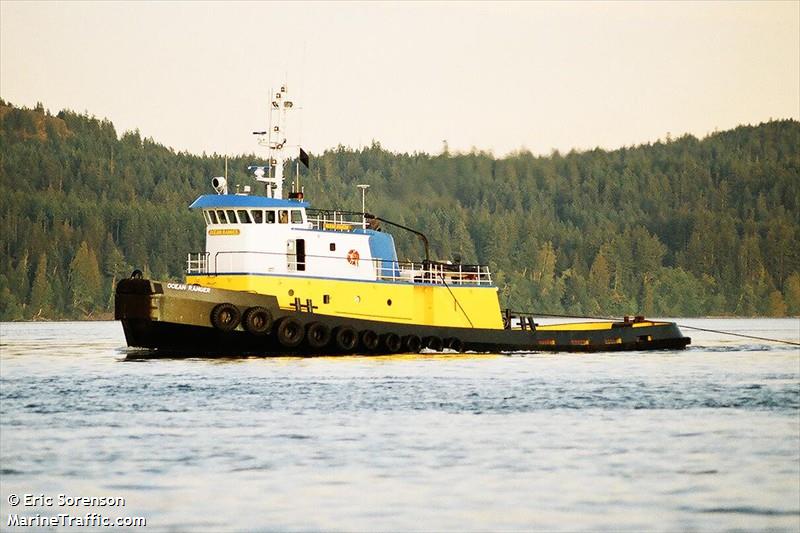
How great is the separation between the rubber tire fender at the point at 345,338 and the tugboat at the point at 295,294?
0.10ft

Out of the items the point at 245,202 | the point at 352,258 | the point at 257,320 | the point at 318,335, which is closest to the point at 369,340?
the point at 318,335

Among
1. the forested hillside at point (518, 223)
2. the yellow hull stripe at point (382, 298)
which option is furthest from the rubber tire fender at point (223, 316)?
the forested hillside at point (518, 223)

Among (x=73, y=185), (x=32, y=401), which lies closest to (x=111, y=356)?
(x=32, y=401)

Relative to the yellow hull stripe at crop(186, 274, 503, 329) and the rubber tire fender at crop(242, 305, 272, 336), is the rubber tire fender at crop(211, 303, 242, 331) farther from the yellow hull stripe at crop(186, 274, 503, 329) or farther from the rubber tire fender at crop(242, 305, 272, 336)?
the yellow hull stripe at crop(186, 274, 503, 329)

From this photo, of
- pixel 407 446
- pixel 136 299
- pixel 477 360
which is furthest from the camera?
pixel 477 360

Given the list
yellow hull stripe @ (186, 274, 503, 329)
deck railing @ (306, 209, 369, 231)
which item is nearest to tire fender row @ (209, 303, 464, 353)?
yellow hull stripe @ (186, 274, 503, 329)

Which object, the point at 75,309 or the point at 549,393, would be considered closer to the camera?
the point at 549,393

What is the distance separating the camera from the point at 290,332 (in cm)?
3962

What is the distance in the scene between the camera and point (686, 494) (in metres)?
19.9

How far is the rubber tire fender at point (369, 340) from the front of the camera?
41219mm

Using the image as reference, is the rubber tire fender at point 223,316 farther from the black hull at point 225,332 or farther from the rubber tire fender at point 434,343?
the rubber tire fender at point 434,343

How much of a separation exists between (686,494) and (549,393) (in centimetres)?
1441

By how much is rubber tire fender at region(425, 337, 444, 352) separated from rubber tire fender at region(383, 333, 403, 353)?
40.0 inches

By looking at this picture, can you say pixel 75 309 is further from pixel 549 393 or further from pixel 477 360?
pixel 549 393
